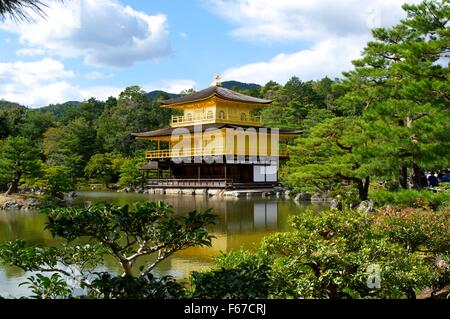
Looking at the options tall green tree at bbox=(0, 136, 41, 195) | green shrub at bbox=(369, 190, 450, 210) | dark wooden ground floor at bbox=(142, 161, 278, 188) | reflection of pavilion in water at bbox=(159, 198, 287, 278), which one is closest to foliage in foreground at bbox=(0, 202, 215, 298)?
reflection of pavilion in water at bbox=(159, 198, 287, 278)

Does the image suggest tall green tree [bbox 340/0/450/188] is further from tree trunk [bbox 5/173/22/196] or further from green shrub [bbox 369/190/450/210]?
tree trunk [bbox 5/173/22/196]

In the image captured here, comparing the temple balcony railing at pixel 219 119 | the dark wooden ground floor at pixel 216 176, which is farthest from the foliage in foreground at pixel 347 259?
the temple balcony railing at pixel 219 119

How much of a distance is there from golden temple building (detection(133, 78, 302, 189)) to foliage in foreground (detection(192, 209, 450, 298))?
17746mm

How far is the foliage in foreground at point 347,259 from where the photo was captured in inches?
137

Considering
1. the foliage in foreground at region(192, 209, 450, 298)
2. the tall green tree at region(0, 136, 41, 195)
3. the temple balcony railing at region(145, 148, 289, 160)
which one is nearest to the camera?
the foliage in foreground at region(192, 209, 450, 298)

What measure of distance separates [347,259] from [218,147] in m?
21.5

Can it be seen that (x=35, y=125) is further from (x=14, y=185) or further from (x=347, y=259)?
(x=347, y=259)

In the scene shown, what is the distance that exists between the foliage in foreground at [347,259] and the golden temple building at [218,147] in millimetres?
17746

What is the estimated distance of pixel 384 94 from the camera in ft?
34.9

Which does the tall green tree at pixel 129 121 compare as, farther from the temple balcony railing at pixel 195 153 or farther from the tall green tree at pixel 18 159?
the tall green tree at pixel 18 159

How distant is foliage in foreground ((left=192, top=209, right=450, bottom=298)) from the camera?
11.4 feet
